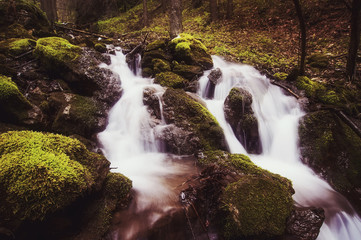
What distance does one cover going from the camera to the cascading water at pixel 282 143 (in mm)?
3621

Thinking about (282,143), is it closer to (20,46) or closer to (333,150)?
(333,150)

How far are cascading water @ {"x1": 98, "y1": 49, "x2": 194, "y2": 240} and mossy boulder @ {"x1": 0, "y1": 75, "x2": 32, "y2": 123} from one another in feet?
6.05

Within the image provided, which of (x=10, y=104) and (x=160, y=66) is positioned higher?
(x=160, y=66)

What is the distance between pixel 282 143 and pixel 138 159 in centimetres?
433

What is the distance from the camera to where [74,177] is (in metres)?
2.11

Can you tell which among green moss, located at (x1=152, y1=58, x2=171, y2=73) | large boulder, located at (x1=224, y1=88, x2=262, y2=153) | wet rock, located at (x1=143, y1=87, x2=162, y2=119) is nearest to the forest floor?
large boulder, located at (x1=224, y1=88, x2=262, y2=153)

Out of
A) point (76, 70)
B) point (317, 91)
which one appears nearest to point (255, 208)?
point (317, 91)

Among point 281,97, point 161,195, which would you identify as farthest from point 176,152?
point 281,97

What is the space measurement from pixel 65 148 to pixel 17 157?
0.60 meters

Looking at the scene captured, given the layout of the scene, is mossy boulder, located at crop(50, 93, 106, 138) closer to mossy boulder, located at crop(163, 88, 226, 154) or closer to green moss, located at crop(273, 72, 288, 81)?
mossy boulder, located at crop(163, 88, 226, 154)

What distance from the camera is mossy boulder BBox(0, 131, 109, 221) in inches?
68.6

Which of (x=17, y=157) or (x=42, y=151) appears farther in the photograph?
(x=42, y=151)

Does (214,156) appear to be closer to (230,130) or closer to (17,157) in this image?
(230,130)

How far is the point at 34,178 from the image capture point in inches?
72.1
